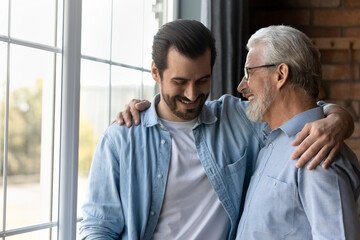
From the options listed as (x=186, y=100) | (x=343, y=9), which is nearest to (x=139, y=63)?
(x=186, y=100)

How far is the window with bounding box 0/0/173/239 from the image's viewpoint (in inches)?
74.4

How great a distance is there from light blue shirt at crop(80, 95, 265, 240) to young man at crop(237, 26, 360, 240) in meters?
0.08

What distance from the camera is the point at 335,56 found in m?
3.55

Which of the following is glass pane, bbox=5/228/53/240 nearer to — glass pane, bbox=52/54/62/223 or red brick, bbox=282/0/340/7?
glass pane, bbox=52/54/62/223

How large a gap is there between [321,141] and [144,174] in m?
0.61

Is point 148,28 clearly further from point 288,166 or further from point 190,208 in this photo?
point 288,166

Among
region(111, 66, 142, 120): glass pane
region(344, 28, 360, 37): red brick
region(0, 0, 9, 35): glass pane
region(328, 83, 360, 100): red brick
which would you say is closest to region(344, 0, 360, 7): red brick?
region(344, 28, 360, 37): red brick

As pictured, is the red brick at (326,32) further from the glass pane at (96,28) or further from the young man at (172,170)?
the young man at (172,170)

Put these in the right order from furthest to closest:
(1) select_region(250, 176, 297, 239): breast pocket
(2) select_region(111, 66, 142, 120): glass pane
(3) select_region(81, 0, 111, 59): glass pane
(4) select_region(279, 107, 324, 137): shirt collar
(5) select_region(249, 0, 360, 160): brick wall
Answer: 1. (5) select_region(249, 0, 360, 160): brick wall
2. (2) select_region(111, 66, 142, 120): glass pane
3. (3) select_region(81, 0, 111, 59): glass pane
4. (4) select_region(279, 107, 324, 137): shirt collar
5. (1) select_region(250, 176, 297, 239): breast pocket

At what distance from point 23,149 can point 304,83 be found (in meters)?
1.06

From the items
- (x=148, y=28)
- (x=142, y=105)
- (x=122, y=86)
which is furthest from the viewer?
(x=148, y=28)

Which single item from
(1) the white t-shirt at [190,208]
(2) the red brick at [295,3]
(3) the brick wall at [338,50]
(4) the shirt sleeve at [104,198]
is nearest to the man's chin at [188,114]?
(1) the white t-shirt at [190,208]

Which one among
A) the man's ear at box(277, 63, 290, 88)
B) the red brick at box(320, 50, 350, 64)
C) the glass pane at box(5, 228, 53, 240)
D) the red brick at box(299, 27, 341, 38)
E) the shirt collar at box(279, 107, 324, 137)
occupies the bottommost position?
the glass pane at box(5, 228, 53, 240)

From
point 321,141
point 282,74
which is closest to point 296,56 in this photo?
point 282,74
